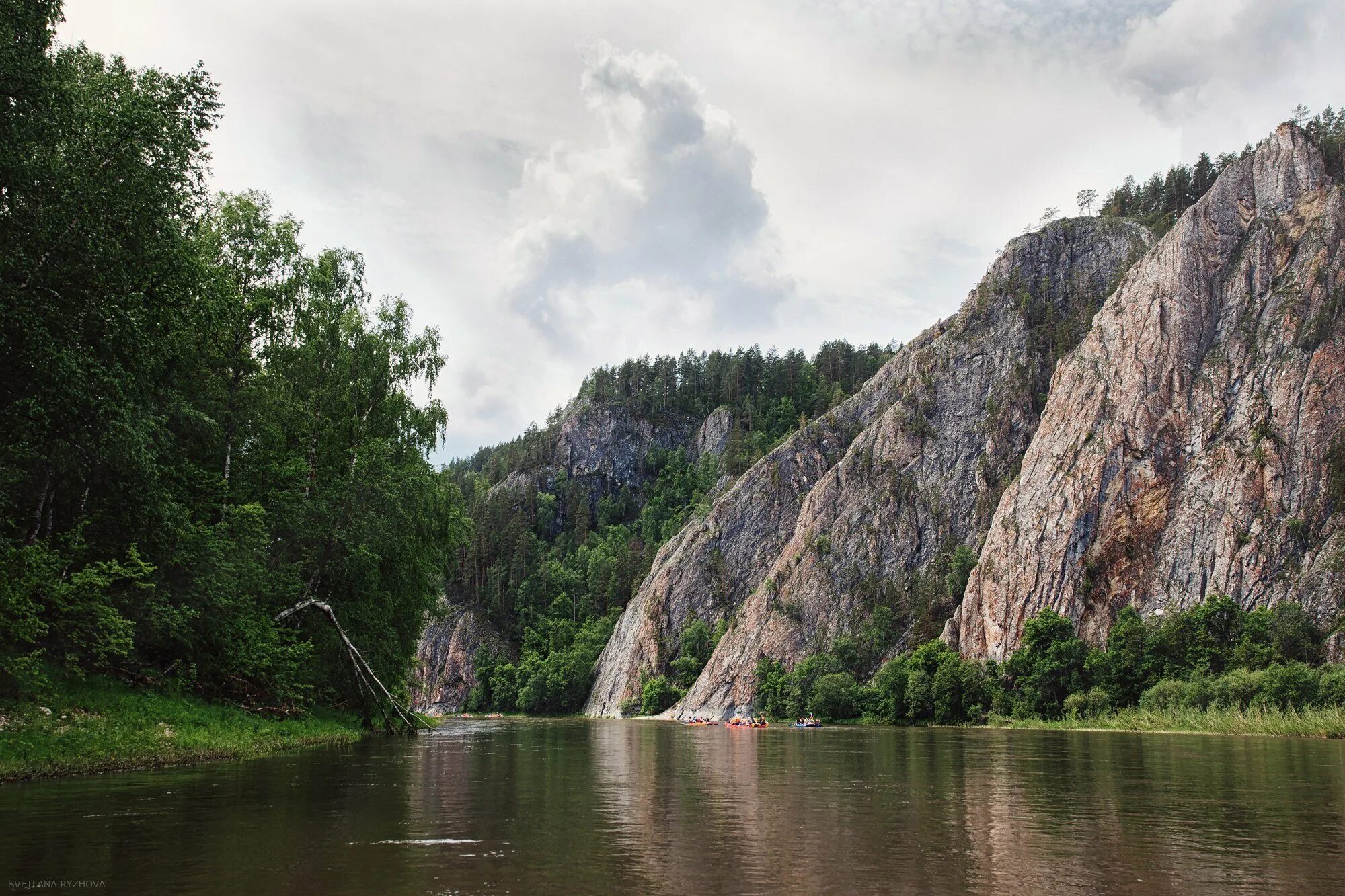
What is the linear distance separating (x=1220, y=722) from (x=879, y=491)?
7328 centimetres

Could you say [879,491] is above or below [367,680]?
above

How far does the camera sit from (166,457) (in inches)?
Result: 1134

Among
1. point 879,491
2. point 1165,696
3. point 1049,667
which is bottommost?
point 1165,696

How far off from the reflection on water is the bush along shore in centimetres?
3450

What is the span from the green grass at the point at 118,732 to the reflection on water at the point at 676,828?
35.2 inches

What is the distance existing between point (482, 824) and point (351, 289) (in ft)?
102

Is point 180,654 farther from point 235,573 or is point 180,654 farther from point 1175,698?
point 1175,698

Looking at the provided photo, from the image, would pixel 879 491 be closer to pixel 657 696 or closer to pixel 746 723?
pixel 657 696

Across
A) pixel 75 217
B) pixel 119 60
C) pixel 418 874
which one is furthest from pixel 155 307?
pixel 418 874

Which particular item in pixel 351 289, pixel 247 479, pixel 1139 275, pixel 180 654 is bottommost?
pixel 180 654

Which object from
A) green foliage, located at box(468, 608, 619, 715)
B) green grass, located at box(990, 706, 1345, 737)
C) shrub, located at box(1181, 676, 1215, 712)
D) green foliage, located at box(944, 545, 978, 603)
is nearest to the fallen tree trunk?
green grass, located at box(990, 706, 1345, 737)

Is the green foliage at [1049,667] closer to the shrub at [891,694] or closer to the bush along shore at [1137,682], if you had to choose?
the bush along shore at [1137,682]

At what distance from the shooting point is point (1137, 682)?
75312 millimetres

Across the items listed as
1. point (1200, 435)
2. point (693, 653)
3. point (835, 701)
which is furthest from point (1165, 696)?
point (693, 653)
